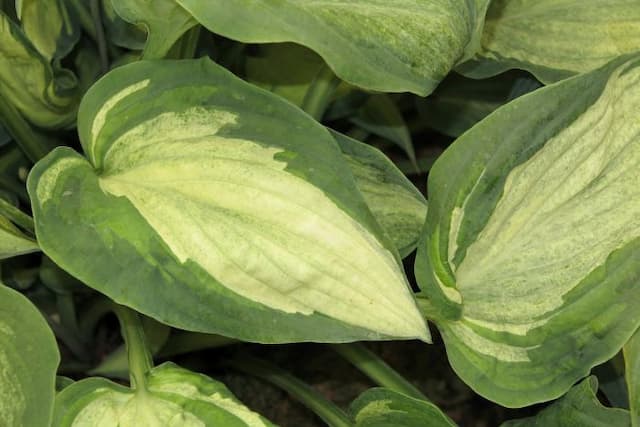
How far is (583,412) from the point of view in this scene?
69 centimetres

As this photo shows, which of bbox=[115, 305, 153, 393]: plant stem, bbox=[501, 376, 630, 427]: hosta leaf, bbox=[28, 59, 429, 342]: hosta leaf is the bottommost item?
bbox=[115, 305, 153, 393]: plant stem

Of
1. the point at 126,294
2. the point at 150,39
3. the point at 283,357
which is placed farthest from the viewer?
the point at 283,357

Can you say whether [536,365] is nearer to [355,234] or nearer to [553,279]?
[553,279]

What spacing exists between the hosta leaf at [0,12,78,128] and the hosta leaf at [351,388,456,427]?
352mm

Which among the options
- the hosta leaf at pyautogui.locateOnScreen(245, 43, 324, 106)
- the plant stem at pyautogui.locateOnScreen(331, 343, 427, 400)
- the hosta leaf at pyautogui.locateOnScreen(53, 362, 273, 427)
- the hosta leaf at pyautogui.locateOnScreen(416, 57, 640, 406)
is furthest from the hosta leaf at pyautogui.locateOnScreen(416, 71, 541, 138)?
the hosta leaf at pyautogui.locateOnScreen(53, 362, 273, 427)

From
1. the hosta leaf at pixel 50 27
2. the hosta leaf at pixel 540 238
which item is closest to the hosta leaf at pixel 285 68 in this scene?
the hosta leaf at pixel 50 27

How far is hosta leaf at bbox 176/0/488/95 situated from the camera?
1.93 ft

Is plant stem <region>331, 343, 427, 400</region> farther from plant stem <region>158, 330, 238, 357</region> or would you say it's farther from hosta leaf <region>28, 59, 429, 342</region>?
hosta leaf <region>28, 59, 429, 342</region>

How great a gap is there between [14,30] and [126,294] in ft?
0.84

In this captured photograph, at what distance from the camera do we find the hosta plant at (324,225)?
23.7 inches

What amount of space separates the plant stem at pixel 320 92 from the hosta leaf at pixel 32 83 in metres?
0.20

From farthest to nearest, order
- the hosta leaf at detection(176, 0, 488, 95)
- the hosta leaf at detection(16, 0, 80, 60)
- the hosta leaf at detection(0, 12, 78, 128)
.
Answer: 1. the hosta leaf at detection(16, 0, 80, 60)
2. the hosta leaf at detection(0, 12, 78, 128)
3. the hosta leaf at detection(176, 0, 488, 95)

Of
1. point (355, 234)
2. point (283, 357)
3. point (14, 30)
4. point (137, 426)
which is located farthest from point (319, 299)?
point (283, 357)

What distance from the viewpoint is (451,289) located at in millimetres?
655
